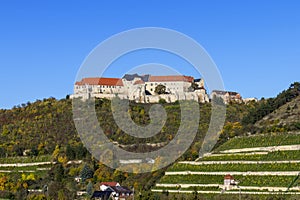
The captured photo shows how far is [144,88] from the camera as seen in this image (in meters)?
91.4

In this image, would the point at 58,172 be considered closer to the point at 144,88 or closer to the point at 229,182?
the point at 229,182

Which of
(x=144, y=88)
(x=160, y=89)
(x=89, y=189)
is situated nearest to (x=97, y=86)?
(x=144, y=88)

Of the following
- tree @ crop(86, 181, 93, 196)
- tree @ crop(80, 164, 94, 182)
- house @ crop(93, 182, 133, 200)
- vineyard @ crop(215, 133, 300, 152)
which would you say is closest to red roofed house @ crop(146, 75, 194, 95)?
tree @ crop(80, 164, 94, 182)

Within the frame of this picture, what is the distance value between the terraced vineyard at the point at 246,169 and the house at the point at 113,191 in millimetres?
2470

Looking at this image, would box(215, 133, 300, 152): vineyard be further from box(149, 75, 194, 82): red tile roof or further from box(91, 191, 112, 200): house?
box(149, 75, 194, 82): red tile roof

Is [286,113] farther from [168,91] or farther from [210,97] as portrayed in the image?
[168,91]

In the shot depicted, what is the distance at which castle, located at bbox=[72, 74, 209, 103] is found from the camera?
3388 inches

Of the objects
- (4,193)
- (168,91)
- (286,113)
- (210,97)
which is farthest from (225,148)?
(168,91)

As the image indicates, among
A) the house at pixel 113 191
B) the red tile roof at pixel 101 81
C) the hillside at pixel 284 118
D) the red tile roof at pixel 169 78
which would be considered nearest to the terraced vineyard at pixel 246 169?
the house at pixel 113 191

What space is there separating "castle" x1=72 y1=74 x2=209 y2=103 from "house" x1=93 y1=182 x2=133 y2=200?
33.0 metres

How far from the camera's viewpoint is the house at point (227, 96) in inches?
3271

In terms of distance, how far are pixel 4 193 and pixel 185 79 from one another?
144 feet

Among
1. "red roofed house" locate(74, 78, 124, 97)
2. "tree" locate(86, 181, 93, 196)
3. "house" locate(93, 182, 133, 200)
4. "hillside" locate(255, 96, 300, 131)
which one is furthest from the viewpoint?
"red roofed house" locate(74, 78, 124, 97)

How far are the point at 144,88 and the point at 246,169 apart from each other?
1806 inches
